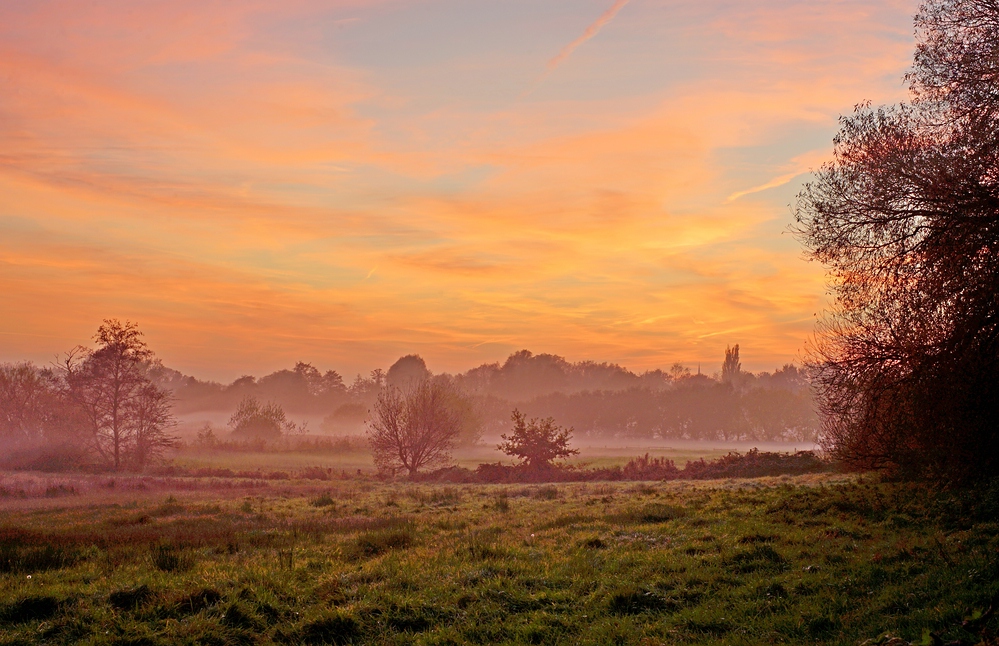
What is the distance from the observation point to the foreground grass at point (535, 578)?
10992 mm

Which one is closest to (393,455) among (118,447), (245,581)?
(118,447)

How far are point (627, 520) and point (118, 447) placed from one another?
5385 cm

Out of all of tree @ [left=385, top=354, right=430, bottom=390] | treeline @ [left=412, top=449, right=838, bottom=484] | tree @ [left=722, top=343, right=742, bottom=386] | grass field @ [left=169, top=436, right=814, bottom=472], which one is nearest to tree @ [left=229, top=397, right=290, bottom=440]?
grass field @ [left=169, top=436, right=814, bottom=472]

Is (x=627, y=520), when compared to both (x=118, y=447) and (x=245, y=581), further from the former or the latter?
(x=118, y=447)

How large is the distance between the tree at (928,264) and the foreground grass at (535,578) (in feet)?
7.91

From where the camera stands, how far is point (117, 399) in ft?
194

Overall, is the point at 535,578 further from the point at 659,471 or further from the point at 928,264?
the point at 659,471

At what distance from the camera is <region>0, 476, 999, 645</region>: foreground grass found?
10992mm

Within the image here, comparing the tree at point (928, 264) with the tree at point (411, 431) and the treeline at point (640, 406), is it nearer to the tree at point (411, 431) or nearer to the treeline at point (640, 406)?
the tree at point (411, 431)

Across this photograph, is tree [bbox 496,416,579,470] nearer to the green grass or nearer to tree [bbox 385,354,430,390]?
the green grass

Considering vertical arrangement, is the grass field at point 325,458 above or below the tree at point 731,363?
below

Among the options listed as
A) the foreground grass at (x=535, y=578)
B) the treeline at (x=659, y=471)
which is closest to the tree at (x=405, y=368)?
the treeline at (x=659, y=471)

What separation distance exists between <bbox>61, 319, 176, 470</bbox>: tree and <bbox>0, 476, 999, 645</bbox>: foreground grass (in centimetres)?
4039

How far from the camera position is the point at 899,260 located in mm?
18969
